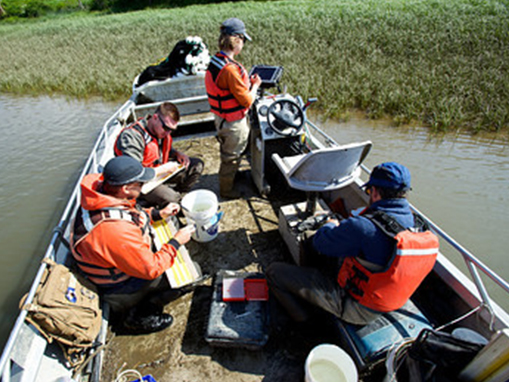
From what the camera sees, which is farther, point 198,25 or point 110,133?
point 198,25

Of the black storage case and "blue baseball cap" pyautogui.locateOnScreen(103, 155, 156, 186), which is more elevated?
"blue baseball cap" pyautogui.locateOnScreen(103, 155, 156, 186)

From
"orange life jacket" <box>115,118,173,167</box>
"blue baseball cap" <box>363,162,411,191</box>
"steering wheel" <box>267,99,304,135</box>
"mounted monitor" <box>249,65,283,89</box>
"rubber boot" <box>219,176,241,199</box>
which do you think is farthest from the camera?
"rubber boot" <box>219,176,241,199</box>

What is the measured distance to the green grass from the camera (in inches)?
286

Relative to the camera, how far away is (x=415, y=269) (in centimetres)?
180

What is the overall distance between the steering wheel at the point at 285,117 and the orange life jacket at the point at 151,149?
1.25 meters

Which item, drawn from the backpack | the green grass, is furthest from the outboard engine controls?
the green grass

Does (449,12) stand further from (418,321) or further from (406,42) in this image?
(418,321)

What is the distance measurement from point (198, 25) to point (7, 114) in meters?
10.9

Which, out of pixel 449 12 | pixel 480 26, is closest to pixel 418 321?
pixel 480 26

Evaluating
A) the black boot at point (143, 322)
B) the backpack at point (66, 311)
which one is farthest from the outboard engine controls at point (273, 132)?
the backpack at point (66, 311)

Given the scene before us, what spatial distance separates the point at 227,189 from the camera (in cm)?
404

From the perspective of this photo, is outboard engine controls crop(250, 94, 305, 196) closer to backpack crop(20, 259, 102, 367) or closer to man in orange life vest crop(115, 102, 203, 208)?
man in orange life vest crop(115, 102, 203, 208)

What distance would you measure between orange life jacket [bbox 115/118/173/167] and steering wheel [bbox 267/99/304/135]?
4.12 ft

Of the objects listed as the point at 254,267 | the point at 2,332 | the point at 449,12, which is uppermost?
the point at 449,12
